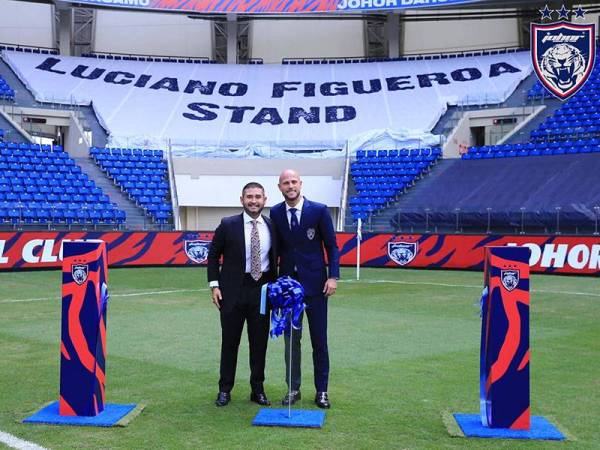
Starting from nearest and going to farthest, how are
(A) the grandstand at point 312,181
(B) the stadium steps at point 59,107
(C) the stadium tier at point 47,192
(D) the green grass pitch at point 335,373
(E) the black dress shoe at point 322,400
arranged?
(D) the green grass pitch at point 335,373
(E) the black dress shoe at point 322,400
(A) the grandstand at point 312,181
(C) the stadium tier at point 47,192
(B) the stadium steps at point 59,107

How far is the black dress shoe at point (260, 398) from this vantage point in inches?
276

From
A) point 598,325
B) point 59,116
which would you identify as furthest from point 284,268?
point 59,116

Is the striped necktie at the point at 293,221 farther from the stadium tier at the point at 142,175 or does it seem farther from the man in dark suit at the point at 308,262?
the stadium tier at the point at 142,175

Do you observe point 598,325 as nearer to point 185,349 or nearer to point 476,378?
point 476,378

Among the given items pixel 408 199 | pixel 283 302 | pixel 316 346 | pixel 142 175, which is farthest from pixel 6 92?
pixel 283 302

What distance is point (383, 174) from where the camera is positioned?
33.8 m

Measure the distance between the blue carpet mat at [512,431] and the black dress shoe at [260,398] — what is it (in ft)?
5.47

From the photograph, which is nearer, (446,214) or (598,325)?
(598,325)

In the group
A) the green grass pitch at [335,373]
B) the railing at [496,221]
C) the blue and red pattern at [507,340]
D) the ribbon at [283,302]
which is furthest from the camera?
the railing at [496,221]

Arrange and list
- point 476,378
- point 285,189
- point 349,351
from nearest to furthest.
A: point 285,189, point 476,378, point 349,351

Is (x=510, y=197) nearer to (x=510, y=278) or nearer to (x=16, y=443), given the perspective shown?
(x=510, y=278)

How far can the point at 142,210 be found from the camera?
3191cm

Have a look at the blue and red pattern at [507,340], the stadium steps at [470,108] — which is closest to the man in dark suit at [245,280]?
the blue and red pattern at [507,340]

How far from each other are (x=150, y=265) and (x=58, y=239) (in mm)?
3094
